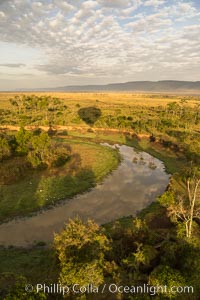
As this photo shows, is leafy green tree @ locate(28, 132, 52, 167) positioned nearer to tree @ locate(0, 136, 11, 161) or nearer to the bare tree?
tree @ locate(0, 136, 11, 161)

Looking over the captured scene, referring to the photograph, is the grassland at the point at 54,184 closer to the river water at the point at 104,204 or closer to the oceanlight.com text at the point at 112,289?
the river water at the point at 104,204

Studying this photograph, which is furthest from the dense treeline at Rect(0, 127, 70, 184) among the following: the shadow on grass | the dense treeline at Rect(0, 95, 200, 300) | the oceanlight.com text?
the shadow on grass

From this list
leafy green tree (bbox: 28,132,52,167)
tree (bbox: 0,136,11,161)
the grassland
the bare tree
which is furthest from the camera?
tree (bbox: 0,136,11,161)

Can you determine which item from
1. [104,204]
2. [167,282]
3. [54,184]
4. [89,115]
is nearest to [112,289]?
[167,282]

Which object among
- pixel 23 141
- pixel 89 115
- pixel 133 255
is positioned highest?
pixel 89 115

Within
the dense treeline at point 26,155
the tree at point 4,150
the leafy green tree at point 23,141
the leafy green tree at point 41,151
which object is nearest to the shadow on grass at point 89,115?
the leafy green tree at point 23,141

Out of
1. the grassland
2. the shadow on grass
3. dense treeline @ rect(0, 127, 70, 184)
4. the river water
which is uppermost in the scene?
the shadow on grass

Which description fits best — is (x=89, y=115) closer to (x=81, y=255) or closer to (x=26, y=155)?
(x=26, y=155)
